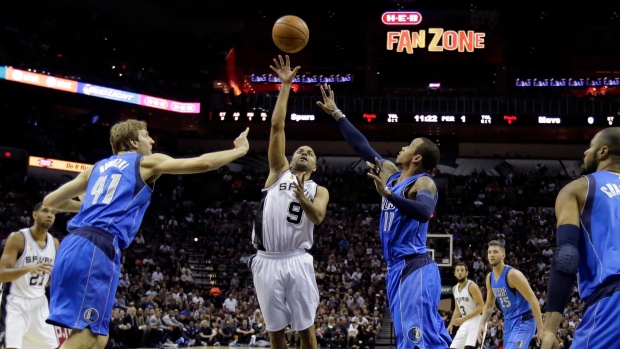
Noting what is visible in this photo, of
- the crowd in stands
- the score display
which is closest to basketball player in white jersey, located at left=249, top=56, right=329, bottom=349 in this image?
the crowd in stands

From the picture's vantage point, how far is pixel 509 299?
29.4ft

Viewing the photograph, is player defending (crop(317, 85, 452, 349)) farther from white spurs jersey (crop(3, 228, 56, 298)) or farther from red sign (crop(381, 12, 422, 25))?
red sign (crop(381, 12, 422, 25))

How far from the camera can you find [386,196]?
539cm

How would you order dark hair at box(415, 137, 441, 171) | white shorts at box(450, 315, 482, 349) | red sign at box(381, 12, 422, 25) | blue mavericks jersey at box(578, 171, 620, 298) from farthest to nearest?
red sign at box(381, 12, 422, 25) < white shorts at box(450, 315, 482, 349) < dark hair at box(415, 137, 441, 171) < blue mavericks jersey at box(578, 171, 620, 298)

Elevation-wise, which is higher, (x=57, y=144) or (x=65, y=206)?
(x=57, y=144)

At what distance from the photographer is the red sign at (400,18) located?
128ft

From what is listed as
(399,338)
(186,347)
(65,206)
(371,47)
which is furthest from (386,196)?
(371,47)

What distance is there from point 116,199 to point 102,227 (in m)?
0.22

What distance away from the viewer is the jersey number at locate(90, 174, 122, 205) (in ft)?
17.6

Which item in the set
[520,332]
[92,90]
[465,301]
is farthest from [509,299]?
[92,90]

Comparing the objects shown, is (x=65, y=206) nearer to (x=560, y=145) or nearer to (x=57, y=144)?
(x=57, y=144)

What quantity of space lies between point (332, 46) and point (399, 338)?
3664 centimetres

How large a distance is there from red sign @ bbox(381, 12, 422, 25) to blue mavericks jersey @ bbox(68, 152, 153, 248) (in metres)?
35.2

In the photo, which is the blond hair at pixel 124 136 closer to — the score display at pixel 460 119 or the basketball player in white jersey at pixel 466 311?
the basketball player in white jersey at pixel 466 311
